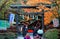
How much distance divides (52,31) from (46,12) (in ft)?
7.71

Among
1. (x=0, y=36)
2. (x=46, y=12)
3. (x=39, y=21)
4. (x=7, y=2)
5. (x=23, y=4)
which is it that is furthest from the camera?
(x=39, y=21)

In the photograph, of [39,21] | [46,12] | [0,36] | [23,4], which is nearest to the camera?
[0,36]

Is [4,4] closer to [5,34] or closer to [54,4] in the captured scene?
[5,34]

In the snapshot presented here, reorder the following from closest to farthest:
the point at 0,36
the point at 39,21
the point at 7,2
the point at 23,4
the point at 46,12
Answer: the point at 7,2 → the point at 0,36 → the point at 46,12 → the point at 23,4 → the point at 39,21

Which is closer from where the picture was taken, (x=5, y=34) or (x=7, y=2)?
(x=7, y=2)

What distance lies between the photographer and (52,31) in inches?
847

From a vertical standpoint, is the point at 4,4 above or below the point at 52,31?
above

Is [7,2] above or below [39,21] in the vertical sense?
above

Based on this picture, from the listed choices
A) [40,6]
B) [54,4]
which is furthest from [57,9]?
[40,6]

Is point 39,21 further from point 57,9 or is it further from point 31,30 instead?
point 57,9

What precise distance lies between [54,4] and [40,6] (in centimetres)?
180

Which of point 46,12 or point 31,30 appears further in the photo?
point 31,30

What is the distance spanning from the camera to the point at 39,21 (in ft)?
107

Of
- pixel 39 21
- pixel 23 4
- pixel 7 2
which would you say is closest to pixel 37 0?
pixel 7 2
